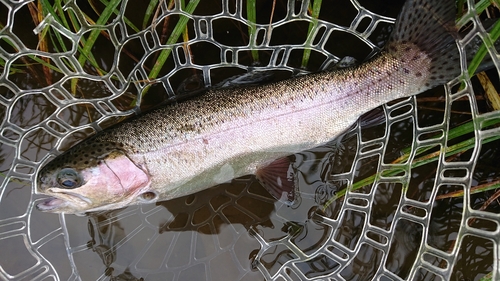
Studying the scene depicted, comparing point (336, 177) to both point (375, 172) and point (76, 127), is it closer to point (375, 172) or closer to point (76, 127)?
point (375, 172)

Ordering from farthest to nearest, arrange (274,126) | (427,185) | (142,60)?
(427,185)
(142,60)
(274,126)

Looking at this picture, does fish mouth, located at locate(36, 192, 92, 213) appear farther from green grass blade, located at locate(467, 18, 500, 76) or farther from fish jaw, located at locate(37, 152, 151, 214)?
green grass blade, located at locate(467, 18, 500, 76)

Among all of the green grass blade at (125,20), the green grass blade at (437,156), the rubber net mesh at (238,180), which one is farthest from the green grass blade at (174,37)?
the green grass blade at (437,156)

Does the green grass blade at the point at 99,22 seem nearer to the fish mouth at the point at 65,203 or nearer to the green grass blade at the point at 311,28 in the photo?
the fish mouth at the point at 65,203

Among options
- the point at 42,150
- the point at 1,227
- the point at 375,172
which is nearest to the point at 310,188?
the point at 375,172

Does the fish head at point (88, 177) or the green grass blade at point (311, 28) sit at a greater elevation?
the green grass blade at point (311, 28)

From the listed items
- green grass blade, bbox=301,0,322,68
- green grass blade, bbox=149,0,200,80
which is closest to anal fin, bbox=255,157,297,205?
green grass blade, bbox=301,0,322,68
